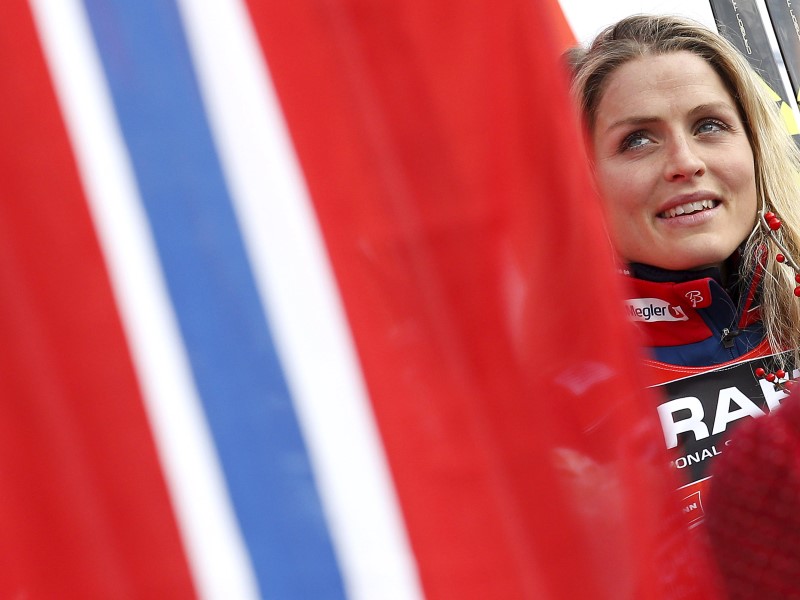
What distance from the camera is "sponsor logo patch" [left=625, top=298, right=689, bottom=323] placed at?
1348mm

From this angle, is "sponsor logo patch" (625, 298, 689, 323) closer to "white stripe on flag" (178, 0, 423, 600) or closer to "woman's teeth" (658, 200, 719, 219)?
"woman's teeth" (658, 200, 719, 219)

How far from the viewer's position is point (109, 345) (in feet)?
1.41

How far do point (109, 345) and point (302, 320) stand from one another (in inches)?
3.6

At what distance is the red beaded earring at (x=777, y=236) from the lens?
1.38 meters

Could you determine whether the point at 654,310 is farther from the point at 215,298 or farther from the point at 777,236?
the point at 215,298

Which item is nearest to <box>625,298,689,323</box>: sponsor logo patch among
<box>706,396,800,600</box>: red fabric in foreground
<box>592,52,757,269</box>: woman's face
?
<box>592,52,757,269</box>: woman's face

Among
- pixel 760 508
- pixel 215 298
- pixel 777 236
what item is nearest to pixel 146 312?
pixel 215 298

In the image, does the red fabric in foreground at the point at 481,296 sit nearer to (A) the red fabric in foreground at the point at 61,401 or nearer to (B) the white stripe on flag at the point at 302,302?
(B) the white stripe on flag at the point at 302,302

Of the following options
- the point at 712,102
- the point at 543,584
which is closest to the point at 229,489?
the point at 543,584

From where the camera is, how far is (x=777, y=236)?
1406 millimetres

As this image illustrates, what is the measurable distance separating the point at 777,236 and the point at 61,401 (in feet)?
4.03

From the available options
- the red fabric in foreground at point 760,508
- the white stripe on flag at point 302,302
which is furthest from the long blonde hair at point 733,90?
the white stripe on flag at point 302,302

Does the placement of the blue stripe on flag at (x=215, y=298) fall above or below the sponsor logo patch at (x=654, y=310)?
above

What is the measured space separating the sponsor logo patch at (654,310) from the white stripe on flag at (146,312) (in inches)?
39.5
